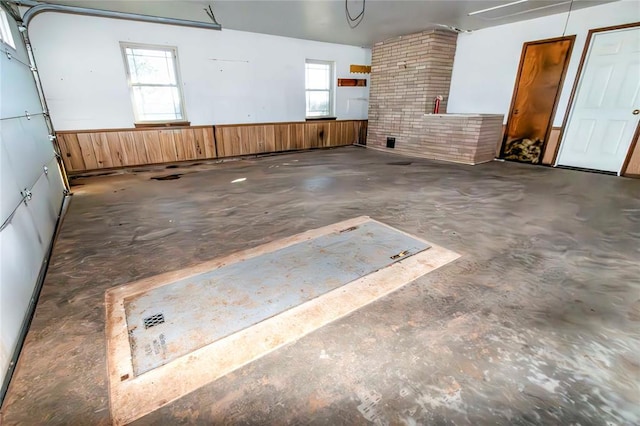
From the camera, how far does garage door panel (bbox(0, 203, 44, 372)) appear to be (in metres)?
1.40

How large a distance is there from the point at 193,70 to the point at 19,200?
4.67 m

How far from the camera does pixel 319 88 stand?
7645mm

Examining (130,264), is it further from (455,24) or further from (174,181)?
(455,24)

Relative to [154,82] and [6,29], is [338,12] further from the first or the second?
[6,29]

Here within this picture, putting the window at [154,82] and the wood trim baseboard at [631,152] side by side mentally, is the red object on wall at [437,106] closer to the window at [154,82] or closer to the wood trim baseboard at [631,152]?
the wood trim baseboard at [631,152]

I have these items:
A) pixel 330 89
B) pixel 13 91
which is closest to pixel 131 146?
pixel 13 91

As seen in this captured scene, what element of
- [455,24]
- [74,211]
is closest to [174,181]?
[74,211]

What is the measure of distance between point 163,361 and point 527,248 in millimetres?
2836

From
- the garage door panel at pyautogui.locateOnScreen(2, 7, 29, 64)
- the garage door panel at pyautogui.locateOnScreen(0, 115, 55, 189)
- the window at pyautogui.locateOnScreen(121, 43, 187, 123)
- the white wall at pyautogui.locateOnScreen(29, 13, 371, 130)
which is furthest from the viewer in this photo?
the window at pyautogui.locateOnScreen(121, 43, 187, 123)

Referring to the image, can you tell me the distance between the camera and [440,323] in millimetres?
1623

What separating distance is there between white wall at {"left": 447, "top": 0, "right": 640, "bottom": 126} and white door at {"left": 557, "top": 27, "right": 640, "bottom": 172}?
0.19 meters

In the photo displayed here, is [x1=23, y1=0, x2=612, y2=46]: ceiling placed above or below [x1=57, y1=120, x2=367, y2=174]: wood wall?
above

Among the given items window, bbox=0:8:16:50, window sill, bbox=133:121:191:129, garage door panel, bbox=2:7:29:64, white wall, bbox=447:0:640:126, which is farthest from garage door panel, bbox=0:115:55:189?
white wall, bbox=447:0:640:126

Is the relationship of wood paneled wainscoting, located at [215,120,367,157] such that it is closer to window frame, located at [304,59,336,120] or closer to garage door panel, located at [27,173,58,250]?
window frame, located at [304,59,336,120]
